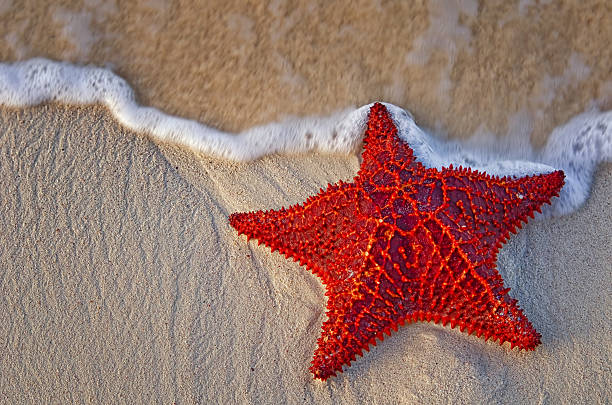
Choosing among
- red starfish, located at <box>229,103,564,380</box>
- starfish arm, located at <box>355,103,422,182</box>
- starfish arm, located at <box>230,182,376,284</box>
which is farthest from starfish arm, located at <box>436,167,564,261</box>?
starfish arm, located at <box>230,182,376,284</box>

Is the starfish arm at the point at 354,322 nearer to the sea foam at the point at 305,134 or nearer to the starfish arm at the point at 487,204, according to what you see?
the starfish arm at the point at 487,204

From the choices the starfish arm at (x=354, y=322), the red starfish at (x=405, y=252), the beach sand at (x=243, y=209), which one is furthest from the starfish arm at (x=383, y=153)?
the starfish arm at (x=354, y=322)

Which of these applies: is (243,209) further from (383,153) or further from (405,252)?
(405,252)

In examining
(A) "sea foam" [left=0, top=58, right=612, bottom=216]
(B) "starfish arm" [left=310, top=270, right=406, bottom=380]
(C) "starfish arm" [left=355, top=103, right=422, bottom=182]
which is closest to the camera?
(B) "starfish arm" [left=310, top=270, right=406, bottom=380]

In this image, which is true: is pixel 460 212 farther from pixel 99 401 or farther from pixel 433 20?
pixel 99 401

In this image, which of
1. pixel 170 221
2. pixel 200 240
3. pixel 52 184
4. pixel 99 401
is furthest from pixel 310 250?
pixel 52 184

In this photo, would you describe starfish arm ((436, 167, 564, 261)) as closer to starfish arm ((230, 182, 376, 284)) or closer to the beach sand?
the beach sand
